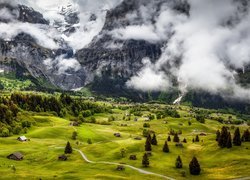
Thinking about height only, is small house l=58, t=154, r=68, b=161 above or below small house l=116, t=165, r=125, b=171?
above

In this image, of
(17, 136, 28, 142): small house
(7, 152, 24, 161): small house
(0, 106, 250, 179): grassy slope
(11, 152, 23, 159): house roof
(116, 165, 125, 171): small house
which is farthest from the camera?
(17, 136, 28, 142): small house

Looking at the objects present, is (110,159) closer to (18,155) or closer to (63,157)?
(63,157)

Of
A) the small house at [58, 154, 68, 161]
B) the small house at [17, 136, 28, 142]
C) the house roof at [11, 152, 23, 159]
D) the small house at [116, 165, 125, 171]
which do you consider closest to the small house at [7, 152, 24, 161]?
the house roof at [11, 152, 23, 159]

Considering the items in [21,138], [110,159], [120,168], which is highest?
[21,138]

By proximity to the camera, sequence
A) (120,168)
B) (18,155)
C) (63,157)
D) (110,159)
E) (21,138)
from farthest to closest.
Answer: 1. (21,138)
2. (110,159)
3. (18,155)
4. (63,157)
5. (120,168)

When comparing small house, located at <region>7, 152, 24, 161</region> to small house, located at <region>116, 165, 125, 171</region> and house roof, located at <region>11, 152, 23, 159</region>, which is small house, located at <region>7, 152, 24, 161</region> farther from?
small house, located at <region>116, 165, 125, 171</region>

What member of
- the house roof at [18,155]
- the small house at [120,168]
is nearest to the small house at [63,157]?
the house roof at [18,155]

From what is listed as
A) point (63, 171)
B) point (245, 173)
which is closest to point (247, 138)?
Answer: point (245, 173)

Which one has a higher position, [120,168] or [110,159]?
[110,159]

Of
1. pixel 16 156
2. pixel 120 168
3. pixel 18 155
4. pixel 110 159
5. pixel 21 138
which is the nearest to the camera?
pixel 120 168

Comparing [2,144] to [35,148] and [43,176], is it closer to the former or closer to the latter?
[35,148]

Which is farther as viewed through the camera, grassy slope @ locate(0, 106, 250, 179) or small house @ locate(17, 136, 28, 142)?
small house @ locate(17, 136, 28, 142)

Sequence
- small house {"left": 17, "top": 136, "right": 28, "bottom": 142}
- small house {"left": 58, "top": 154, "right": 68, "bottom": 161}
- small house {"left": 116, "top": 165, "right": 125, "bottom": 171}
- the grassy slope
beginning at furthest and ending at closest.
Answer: small house {"left": 17, "top": 136, "right": 28, "bottom": 142} → small house {"left": 58, "top": 154, "right": 68, "bottom": 161} → small house {"left": 116, "top": 165, "right": 125, "bottom": 171} → the grassy slope

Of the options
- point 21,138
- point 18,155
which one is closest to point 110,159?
point 18,155
